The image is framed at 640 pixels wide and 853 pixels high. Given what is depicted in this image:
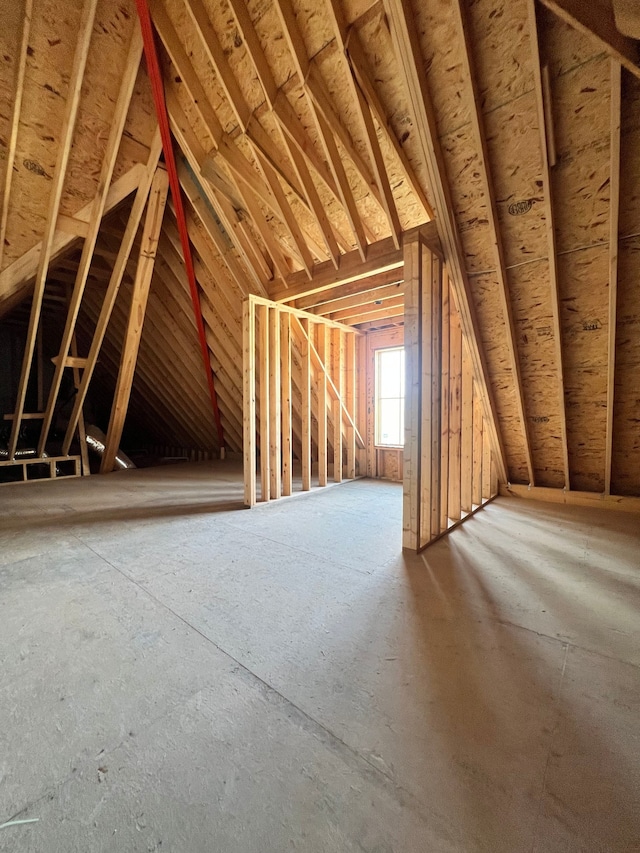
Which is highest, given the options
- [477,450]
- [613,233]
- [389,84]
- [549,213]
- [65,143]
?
[65,143]

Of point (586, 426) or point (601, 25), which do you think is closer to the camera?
point (601, 25)

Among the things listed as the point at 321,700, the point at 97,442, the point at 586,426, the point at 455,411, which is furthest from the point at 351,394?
the point at 97,442

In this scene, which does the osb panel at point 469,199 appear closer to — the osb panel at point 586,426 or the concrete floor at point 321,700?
the osb panel at point 586,426

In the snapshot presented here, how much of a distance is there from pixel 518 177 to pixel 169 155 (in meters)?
3.78

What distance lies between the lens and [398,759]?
3.79 ft

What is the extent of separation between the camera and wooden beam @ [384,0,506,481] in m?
2.24

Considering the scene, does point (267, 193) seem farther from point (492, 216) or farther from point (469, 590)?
point (469, 590)

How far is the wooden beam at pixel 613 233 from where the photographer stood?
6.79 ft

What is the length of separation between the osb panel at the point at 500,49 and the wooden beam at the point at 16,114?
11.7 feet

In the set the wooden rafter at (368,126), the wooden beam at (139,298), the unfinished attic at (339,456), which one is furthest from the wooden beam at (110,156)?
the wooden rafter at (368,126)

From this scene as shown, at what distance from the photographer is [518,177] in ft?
8.46

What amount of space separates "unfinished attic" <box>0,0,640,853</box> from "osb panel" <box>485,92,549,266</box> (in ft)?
0.06

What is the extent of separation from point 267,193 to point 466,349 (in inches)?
103

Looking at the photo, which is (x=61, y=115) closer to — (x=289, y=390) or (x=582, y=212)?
(x=289, y=390)
